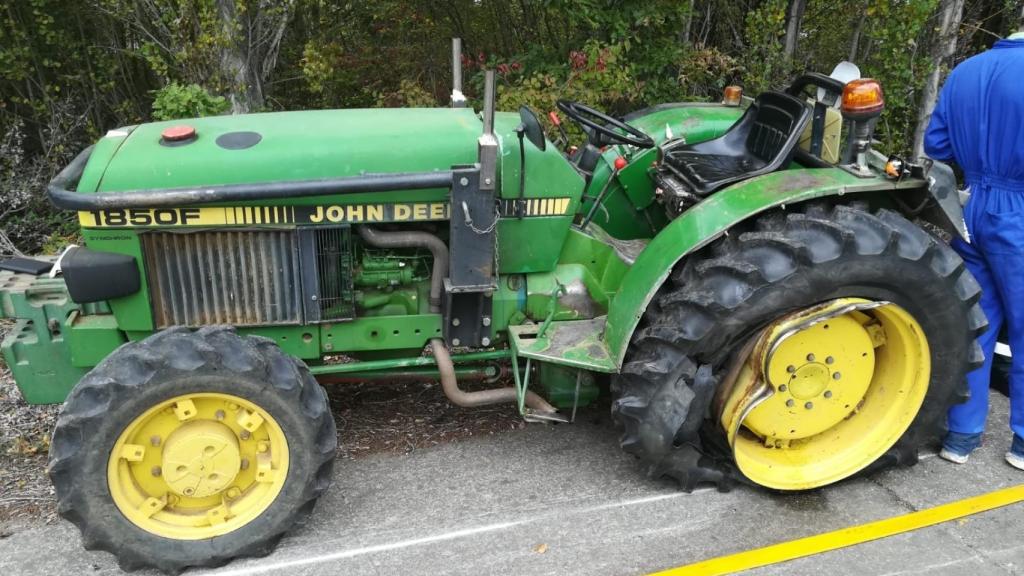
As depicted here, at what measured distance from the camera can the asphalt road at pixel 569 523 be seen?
2.87 metres

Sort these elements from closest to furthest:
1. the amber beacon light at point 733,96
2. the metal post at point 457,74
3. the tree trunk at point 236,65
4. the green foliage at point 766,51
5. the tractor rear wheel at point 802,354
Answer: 1. the tractor rear wheel at point 802,354
2. the metal post at point 457,74
3. the amber beacon light at point 733,96
4. the tree trunk at point 236,65
5. the green foliage at point 766,51

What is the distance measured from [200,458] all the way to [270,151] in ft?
3.65

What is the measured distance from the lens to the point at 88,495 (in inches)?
105

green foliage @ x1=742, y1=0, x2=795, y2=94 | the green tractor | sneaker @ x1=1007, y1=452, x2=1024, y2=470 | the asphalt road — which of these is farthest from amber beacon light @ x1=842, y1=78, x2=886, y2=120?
green foliage @ x1=742, y1=0, x2=795, y2=94

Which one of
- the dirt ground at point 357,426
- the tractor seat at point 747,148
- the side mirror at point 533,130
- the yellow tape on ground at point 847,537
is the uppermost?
the side mirror at point 533,130

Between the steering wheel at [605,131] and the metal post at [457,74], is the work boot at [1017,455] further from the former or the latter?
the metal post at [457,74]

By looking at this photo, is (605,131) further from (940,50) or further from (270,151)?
(940,50)

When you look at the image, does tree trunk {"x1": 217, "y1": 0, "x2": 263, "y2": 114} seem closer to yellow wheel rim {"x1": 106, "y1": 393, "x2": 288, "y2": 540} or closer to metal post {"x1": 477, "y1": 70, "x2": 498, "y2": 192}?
metal post {"x1": 477, "y1": 70, "x2": 498, "y2": 192}

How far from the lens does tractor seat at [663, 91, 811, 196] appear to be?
3.34 meters

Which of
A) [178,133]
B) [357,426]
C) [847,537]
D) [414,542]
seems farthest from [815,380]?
[178,133]

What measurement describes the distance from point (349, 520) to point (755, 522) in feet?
5.10

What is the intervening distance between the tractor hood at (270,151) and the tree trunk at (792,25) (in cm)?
439

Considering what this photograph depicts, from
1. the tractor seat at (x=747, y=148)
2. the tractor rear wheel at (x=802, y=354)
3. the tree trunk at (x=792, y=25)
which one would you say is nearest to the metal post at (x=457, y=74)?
the tractor seat at (x=747, y=148)

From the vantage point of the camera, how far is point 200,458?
2.80 m
